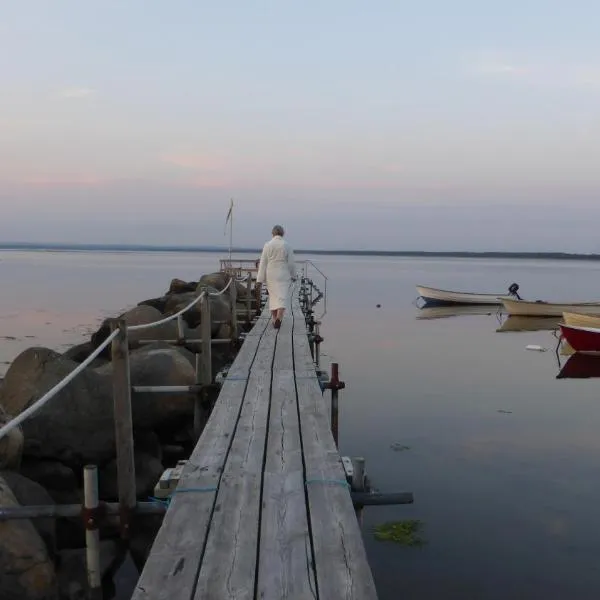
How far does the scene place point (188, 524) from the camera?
379 cm

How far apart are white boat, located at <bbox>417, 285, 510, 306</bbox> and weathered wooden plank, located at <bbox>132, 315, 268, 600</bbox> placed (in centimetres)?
4043

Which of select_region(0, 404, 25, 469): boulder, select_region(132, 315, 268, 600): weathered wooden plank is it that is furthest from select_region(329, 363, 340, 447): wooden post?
select_region(0, 404, 25, 469): boulder

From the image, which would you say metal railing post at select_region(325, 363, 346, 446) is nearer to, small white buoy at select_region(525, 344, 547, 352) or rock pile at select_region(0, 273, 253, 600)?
rock pile at select_region(0, 273, 253, 600)

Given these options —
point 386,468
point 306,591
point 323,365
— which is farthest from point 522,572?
point 323,365

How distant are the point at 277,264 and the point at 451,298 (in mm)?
35684

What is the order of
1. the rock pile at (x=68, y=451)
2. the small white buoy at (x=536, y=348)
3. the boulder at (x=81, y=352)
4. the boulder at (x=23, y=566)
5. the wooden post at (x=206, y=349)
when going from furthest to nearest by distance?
the small white buoy at (x=536, y=348) < the boulder at (x=81, y=352) < the wooden post at (x=206, y=349) < the rock pile at (x=68, y=451) < the boulder at (x=23, y=566)

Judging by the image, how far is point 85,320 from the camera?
33.2 meters

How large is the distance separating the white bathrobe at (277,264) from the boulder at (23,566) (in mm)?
7383

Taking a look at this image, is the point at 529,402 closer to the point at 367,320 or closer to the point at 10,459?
the point at 10,459

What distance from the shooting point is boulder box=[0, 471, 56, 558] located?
19.5ft

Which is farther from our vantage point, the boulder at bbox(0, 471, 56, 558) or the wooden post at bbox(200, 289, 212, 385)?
the wooden post at bbox(200, 289, 212, 385)

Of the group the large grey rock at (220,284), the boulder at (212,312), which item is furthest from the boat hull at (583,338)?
the boulder at (212,312)

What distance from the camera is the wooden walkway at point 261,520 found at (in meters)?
3.17

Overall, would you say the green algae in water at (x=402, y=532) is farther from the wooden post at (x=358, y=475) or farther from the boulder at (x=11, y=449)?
the boulder at (x=11, y=449)
